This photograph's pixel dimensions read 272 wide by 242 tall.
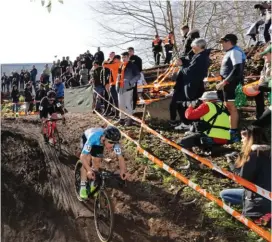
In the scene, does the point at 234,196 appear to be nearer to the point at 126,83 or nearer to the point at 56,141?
the point at 126,83

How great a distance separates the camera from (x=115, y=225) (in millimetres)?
6641

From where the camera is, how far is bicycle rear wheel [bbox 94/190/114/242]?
631 centimetres

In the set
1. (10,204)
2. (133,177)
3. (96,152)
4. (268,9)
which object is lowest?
(10,204)

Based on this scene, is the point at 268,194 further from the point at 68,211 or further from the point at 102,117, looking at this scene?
the point at 102,117

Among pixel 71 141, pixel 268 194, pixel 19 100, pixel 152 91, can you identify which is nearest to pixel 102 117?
pixel 71 141

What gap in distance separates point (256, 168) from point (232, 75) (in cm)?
261

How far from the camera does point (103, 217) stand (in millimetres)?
6617

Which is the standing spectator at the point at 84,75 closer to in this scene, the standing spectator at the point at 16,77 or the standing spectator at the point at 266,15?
the standing spectator at the point at 266,15

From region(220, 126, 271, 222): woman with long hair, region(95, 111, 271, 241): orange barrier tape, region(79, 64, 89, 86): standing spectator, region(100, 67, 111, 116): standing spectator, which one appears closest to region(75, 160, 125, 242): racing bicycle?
region(95, 111, 271, 241): orange barrier tape

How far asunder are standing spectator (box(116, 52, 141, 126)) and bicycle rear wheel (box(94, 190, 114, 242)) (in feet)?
14.1

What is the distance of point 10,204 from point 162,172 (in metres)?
3.39

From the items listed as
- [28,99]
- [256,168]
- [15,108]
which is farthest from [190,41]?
[15,108]

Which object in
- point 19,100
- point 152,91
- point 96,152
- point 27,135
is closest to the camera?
point 96,152

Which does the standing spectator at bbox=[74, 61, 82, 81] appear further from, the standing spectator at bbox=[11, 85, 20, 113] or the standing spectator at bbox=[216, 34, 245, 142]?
the standing spectator at bbox=[216, 34, 245, 142]
